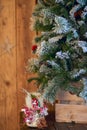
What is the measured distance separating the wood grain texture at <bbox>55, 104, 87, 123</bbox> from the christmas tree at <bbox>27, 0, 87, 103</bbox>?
8.3 inches

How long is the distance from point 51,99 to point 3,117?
93 cm

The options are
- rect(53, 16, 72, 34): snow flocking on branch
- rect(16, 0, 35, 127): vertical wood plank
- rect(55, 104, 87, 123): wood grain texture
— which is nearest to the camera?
rect(53, 16, 72, 34): snow flocking on branch

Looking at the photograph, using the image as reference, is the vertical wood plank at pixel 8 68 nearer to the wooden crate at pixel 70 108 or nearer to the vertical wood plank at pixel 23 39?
the vertical wood plank at pixel 23 39

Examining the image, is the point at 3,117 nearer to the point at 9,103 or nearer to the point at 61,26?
the point at 9,103

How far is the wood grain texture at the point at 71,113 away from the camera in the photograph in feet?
4.91

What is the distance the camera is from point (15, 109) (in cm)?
204

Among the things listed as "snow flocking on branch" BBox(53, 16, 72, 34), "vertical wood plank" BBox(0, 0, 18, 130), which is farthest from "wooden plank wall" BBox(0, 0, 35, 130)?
"snow flocking on branch" BBox(53, 16, 72, 34)

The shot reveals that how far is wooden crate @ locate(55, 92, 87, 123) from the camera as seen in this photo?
1496 millimetres

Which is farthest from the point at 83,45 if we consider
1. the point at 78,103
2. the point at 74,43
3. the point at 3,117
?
the point at 3,117

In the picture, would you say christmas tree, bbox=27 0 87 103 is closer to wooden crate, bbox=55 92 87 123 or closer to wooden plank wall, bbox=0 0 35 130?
wooden crate, bbox=55 92 87 123

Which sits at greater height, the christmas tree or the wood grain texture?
the christmas tree

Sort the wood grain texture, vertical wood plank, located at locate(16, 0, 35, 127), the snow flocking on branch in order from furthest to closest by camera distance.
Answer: vertical wood plank, located at locate(16, 0, 35, 127) → the wood grain texture → the snow flocking on branch

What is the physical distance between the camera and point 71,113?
4.93 ft

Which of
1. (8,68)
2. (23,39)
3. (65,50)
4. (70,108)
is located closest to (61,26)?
(65,50)
